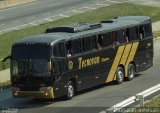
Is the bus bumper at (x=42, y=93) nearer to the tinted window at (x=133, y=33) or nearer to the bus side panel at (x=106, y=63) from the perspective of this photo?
the bus side panel at (x=106, y=63)

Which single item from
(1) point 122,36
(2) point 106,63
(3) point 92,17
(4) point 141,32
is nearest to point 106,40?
(2) point 106,63

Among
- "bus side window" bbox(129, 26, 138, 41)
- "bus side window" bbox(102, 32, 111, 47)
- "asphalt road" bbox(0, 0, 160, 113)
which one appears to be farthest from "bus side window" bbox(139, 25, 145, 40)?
"bus side window" bbox(102, 32, 111, 47)

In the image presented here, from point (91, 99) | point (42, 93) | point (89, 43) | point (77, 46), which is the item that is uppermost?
point (77, 46)

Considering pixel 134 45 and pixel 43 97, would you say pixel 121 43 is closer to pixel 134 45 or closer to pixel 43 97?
pixel 134 45

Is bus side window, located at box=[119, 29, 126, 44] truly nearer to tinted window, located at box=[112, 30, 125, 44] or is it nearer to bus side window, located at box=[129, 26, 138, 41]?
tinted window, located at box=[112, 30, 125, 44]

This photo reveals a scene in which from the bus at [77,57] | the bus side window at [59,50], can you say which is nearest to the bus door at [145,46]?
the bus at [77,57]

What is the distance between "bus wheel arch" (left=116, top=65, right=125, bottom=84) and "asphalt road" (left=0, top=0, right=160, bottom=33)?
20592 millimetres

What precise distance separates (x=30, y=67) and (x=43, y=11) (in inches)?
1422

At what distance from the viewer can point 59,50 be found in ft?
79.5

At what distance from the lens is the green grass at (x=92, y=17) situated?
43.1 meters

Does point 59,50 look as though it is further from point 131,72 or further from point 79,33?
point 131,72

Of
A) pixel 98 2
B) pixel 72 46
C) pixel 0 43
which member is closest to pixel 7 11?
pixel 98 2

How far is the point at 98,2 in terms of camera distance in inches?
2537

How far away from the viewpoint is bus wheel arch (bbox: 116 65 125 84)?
28.4 meters
